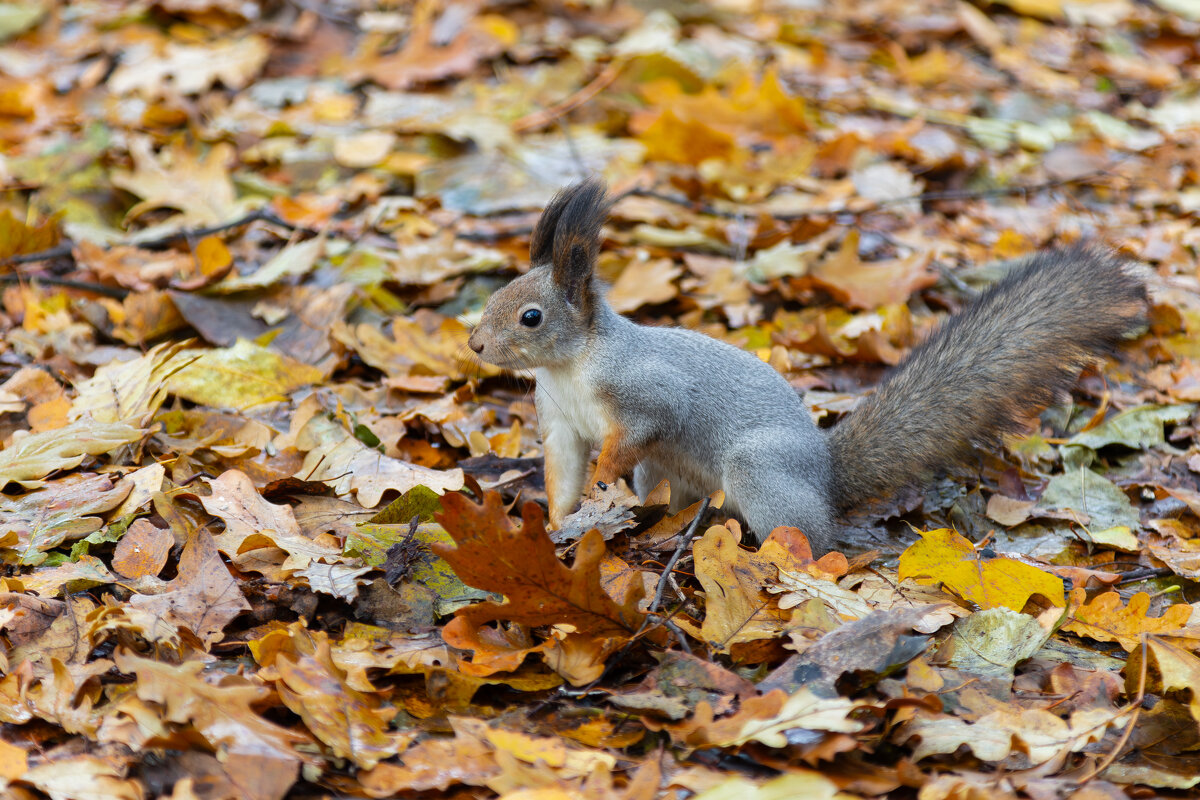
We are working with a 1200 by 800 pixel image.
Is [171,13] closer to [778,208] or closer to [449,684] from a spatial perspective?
[778,208]

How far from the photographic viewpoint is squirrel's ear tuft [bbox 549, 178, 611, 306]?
2887 millimetres

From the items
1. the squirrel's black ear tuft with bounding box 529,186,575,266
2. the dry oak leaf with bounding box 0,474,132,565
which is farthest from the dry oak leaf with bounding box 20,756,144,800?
the squirrel's black ear tuft with bounding box 529,186,575,266

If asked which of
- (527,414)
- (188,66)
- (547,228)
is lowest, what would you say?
(527,414)

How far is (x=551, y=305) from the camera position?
3.01 metres

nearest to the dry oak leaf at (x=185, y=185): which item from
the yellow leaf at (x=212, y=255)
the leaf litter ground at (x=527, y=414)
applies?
the leaf litter ground at (x=527, y=414)

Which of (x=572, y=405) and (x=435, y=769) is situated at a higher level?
(x=435, y=769)

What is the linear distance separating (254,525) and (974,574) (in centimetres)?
174

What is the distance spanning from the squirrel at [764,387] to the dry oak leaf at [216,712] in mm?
1282

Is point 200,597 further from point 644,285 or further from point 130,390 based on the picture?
point 644,285

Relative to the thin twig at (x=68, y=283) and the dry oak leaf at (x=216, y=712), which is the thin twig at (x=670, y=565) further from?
the thin twig at (x=68, y=283)

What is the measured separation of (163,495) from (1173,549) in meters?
2.69

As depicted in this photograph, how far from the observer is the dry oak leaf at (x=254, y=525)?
7.82ft

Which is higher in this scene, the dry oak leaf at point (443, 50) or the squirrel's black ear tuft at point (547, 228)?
the squirrel's black ear tuft at point (547, 228)

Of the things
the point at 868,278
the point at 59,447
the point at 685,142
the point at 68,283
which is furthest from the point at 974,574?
the point at 68,283
